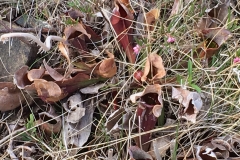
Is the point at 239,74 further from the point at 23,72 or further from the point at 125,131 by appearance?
the point at 23,72

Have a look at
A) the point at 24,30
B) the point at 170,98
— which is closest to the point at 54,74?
the point at 24,30

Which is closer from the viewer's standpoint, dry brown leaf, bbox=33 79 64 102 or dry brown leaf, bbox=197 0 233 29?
dry brown leaf, bbox=33 79 64 102

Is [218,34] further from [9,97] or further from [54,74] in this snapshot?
[9,97]

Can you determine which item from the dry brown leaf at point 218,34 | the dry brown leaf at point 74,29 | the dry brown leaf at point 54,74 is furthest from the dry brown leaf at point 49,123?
the dry brown leaf at point 218,34

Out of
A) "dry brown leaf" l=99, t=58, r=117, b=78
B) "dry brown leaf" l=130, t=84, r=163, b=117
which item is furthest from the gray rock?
"dry brown leaf" l=130, t=84, r=163, b=117

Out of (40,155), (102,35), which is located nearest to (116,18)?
(102,35)

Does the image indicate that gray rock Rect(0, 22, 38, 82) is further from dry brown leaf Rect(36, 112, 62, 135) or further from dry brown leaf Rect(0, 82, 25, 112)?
dry brown leaf Rect(36, 112, 62, 135)

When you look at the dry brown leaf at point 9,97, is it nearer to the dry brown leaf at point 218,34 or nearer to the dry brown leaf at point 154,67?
the dry brown leaf at point 154,67
